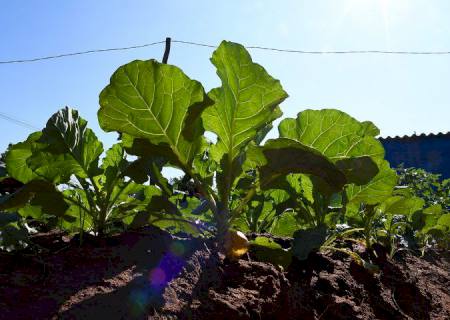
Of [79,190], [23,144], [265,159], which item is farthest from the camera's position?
[79,190]

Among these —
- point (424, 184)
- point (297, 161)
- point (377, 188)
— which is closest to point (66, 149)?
point (297, 161)

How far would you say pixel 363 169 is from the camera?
4.78ft

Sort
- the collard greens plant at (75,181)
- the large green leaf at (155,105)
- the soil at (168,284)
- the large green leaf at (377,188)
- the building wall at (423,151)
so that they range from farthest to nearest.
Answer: the building wall at (423,151) → the large green leaf at (377,188) → the collard greens plant at (75,181) → the large green leaf at (155,105) → the soil at (168,284)

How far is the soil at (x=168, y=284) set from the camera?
877 mm

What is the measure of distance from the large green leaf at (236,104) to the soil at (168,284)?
0.31 metres

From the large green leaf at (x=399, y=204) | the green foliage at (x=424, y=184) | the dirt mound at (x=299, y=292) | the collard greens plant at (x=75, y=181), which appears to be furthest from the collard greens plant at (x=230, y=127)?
the green foliage at (x=424, y=184)

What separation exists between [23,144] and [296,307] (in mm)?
974

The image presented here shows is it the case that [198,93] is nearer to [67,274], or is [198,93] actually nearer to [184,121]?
[184,121]

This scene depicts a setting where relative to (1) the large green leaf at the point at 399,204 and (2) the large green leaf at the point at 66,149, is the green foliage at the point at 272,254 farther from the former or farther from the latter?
(1) the large green leaf at the point at 399,204

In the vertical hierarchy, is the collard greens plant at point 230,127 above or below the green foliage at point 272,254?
above

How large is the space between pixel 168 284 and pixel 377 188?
1056 mm

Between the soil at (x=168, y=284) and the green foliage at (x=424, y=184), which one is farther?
the green foliage at (x=424, y=184)

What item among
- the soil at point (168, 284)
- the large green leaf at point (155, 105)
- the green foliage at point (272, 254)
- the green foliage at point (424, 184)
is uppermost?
the green foliage at point (424, 184)

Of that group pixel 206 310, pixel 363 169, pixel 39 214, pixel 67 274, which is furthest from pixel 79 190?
pixel 363 169
